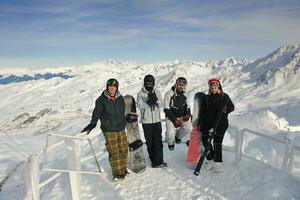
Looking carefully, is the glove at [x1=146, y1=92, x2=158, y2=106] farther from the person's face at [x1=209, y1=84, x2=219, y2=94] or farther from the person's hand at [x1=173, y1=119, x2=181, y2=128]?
the person's face at [x1=209, y1=84, x2=219, y2=94]

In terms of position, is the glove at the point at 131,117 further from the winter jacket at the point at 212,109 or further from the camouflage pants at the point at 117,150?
the winter jacket at the point at 212,109

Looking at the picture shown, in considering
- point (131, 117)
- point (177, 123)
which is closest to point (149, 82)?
point (131, 117)

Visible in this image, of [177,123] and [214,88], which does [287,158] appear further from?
[177,123]

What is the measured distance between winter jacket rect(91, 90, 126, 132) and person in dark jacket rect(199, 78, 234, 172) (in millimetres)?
2127

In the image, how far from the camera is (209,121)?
7.76 metres

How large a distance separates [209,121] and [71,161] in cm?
353

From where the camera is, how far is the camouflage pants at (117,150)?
24.1ft

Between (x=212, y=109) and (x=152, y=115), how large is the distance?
1.57 meters

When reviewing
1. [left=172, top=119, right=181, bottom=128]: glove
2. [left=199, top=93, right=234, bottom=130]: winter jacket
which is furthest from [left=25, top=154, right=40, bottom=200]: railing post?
[left=199, top=93, right=234, bottom=130]: winter jacket

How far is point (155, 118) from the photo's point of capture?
8.09 metres

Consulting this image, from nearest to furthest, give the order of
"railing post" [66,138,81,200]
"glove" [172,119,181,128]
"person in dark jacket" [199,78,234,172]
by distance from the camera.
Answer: "railing post" [66,138,81,200] → "person in dark jacket" [199,78,234,172] → "glove" [172,119,181,128]

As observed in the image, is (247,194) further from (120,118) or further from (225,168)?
(120,118)

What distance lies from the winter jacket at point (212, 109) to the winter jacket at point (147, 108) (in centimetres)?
115

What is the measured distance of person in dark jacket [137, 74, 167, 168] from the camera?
7.91m
